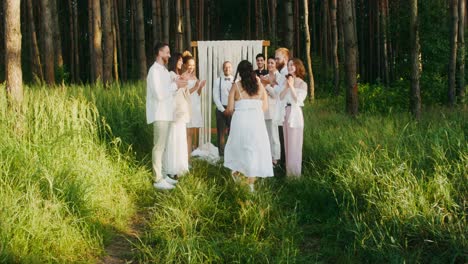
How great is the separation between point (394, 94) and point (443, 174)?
10.1 meters

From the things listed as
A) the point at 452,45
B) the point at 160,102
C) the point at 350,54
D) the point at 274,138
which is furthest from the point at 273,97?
the point at 452,45

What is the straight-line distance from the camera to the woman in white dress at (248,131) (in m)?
7.41

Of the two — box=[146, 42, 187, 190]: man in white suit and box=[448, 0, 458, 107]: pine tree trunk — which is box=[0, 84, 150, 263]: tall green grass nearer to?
box=[146, 42, 187, 190]: man in white suit

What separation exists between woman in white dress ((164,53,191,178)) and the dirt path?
200 centimetres

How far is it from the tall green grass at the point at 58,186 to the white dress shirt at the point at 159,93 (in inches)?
30.8

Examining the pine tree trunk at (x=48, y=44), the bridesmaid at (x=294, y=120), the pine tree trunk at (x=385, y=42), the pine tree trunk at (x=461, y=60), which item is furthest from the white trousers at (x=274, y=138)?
the pine tree trunk at (x=385, y=42)

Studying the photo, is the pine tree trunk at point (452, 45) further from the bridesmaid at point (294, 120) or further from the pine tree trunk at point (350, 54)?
the bridesmaid at point (294, 120)

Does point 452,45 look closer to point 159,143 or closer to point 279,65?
point 279,65

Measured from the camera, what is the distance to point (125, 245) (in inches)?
221

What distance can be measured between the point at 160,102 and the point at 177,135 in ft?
2.92

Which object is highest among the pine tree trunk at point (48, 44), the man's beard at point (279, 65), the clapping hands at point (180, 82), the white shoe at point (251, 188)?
the pine tree trunk at point (48, 44)

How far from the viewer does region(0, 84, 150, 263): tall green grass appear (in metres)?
4.79

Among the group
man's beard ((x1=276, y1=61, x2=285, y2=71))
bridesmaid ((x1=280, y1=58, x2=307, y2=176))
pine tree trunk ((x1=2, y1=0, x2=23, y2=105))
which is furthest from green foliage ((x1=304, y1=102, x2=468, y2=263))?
pine tree trunk ((x1=2, y1=0, x2=23, y2=105))

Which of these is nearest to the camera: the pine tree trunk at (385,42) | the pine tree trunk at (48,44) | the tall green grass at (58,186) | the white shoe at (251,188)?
the tall green grass at (58,186)
